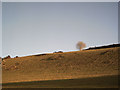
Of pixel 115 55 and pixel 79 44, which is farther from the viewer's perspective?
pixel 79 44

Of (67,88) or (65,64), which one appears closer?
(67,88)

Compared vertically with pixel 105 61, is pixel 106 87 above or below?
below

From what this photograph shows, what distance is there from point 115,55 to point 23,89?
1496 cm

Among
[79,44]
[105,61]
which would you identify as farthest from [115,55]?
[79,44]

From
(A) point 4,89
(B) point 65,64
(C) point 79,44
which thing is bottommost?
(A) point 4,89

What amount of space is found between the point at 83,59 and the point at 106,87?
15.0 meters

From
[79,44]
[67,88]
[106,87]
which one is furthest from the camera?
[79,44]

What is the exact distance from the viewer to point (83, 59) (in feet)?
74.0

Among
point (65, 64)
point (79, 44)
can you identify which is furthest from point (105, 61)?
point (79, 44)

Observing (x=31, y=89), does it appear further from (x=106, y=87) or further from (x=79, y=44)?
(x=79, y=44)

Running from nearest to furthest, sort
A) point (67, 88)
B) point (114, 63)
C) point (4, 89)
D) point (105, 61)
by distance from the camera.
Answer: point (67, 88) → point (4, 89) → point (114, 63) → point (105, 61)

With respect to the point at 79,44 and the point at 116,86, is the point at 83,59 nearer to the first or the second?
the point at 116,86

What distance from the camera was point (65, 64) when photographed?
21.9m

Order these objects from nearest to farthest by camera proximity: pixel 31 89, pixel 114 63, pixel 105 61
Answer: pixel 31 89, pixel 114 63, pixel 105 61
